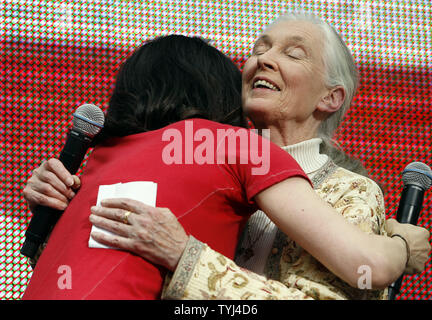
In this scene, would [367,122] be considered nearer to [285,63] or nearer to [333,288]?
[285,63]

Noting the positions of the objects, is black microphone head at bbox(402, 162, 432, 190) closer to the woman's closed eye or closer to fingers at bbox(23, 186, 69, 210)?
the woman's closed eye

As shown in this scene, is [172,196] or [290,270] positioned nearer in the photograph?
[172,196]

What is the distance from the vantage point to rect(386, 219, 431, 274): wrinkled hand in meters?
1.48

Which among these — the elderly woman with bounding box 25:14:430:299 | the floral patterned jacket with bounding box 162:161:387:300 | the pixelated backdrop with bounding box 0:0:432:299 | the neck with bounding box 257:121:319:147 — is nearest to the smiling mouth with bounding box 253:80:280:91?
the elderly woman with bounding box 25:14:430:299

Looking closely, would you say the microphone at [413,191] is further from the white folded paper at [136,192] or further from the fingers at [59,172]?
the fingers at [59,172]

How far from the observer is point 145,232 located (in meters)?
1.16

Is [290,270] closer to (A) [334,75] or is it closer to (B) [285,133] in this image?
(B) [285,133]

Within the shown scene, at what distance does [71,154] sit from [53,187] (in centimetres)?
10

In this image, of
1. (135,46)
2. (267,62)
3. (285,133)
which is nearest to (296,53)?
(267,62)

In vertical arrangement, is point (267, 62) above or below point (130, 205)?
above

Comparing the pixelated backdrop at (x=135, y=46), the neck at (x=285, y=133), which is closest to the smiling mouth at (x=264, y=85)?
the neck at (x=285, y=133)

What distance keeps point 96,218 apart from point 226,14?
1.85 meters

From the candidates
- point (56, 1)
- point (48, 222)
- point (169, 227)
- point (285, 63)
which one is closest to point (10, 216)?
point (56, 1)

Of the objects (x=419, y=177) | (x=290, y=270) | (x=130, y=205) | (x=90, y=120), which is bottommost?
(x=290, y=270)
